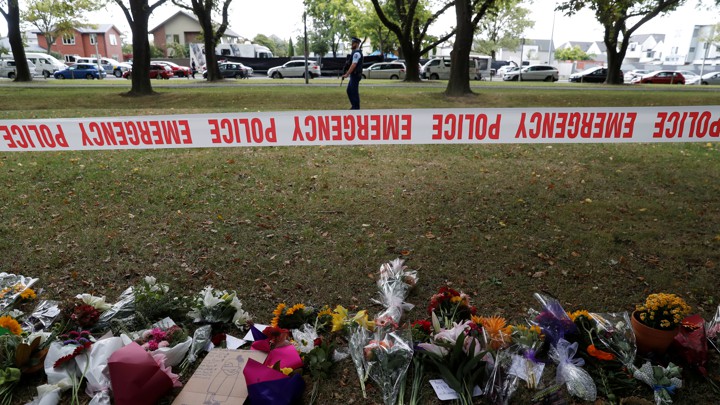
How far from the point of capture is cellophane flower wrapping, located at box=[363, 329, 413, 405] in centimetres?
242

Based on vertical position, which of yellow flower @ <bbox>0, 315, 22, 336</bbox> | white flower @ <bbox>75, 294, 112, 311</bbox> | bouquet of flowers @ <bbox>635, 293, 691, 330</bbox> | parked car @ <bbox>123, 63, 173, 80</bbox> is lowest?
white flower @ <bbox>75, 294, 112, 311</bbox>

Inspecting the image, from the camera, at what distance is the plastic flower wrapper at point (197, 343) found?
2702mm

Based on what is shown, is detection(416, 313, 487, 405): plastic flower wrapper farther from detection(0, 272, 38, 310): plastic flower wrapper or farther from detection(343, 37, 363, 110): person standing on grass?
detection(343, 37, 363, 110): person standing on grass

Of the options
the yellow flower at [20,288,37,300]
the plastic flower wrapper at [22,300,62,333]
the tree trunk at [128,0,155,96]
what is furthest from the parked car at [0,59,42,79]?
the plastic flower wrapper at [22,300,62,333]

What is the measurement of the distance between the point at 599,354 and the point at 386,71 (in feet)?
92.0

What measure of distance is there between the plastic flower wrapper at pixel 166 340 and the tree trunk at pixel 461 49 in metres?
13.4

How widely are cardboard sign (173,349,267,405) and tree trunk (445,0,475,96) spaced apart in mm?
13496

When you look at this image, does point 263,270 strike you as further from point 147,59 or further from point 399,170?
point 147,59

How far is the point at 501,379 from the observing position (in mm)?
2439

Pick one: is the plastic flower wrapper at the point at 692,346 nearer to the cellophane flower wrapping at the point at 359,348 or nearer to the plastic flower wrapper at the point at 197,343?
the cellophane flower wrapping at the point at 359,348

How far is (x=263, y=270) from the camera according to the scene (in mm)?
3902

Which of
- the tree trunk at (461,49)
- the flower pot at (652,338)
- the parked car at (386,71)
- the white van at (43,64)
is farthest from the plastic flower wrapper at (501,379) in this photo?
the white van at (43,64)

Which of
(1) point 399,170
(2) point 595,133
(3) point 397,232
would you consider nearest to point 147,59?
(1) point 399,170

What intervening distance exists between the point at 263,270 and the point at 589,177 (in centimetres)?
498
